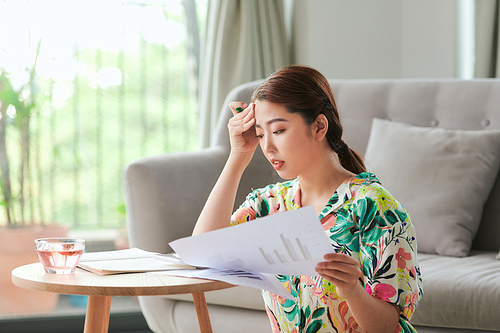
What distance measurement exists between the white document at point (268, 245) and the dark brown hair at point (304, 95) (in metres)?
0.30

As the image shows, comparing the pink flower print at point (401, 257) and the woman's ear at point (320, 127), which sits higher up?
the woman's ear at point (320, 127)

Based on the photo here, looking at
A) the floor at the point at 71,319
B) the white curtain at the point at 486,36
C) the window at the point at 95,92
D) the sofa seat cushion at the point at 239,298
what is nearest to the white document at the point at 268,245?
the sofa seat cushion at the point at 239,298

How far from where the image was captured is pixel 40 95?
2.25 metres

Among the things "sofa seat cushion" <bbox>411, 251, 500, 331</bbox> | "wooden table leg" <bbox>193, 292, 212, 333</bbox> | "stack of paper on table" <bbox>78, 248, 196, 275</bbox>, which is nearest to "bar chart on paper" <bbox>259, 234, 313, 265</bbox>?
"stack of paper on table" <bbox>78, 248, 196, 275</bbox>

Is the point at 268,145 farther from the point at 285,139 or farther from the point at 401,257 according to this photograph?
the point at 401,257

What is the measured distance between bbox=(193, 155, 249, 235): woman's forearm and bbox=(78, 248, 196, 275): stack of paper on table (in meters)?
0.13

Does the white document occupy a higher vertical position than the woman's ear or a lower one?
lower

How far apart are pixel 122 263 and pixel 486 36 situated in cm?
205

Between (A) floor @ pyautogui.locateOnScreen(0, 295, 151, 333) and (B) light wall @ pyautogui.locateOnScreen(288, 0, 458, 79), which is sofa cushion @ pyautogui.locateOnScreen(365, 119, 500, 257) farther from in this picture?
(A) floor @ pyautogui.locateOnScreen(0, 295, 151, 333)

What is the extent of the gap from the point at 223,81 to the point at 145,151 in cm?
52

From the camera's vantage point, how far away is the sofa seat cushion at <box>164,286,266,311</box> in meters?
1.40

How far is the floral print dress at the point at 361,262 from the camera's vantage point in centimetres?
78

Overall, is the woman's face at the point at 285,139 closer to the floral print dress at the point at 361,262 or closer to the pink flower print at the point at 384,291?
the floral print dress at the point at 361,262

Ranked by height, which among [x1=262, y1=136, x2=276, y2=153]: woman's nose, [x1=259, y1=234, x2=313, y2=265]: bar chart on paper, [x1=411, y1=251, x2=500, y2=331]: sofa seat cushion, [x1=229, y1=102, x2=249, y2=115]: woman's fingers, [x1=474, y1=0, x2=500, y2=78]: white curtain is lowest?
[x1=411, y1=251, x2=500, y2=331]: sofa seat cushion
